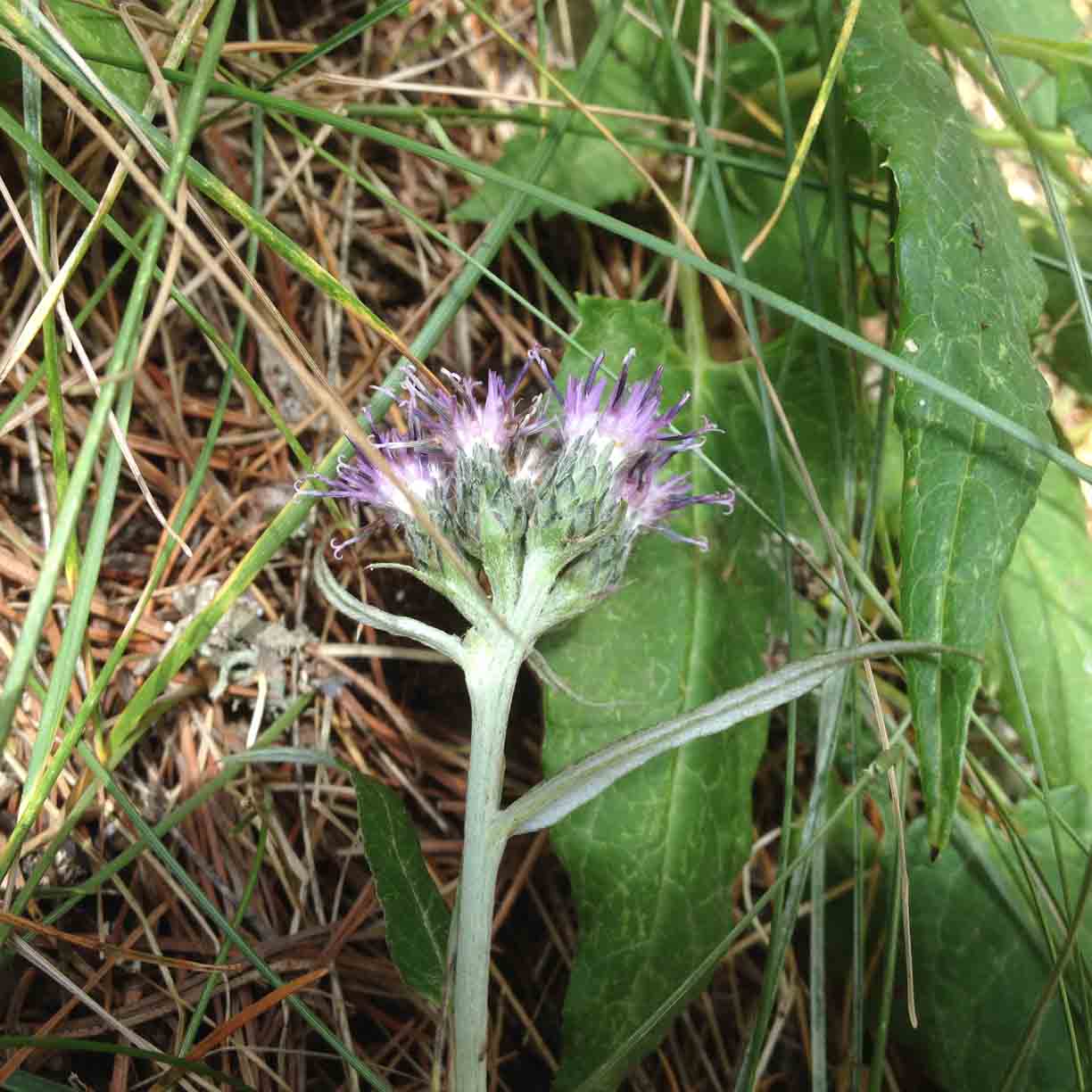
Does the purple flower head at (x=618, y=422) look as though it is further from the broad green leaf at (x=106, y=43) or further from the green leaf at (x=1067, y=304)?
the green leaf at (x=1067, y=304)

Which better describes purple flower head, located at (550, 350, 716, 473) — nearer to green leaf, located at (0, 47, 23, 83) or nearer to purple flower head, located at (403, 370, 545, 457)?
purple flower head, located at (403, 370, 545, 457)

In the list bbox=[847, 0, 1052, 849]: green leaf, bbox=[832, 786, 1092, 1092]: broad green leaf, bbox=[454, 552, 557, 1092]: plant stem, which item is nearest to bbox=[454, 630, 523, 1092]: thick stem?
bbox=[454, 552, 557, 1092]: plant stem

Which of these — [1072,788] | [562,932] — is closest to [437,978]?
[562,932]

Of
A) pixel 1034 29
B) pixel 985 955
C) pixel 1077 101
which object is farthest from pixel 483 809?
pixel 1034 29

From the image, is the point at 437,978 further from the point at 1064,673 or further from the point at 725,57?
the point at 725,57

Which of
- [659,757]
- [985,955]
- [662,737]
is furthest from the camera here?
[985,955]

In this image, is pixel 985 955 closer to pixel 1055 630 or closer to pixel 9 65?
pixel 1055 630

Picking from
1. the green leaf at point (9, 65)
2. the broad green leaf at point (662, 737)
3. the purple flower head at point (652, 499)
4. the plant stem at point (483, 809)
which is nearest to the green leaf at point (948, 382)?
the broad green leaf at point (662, 737)
